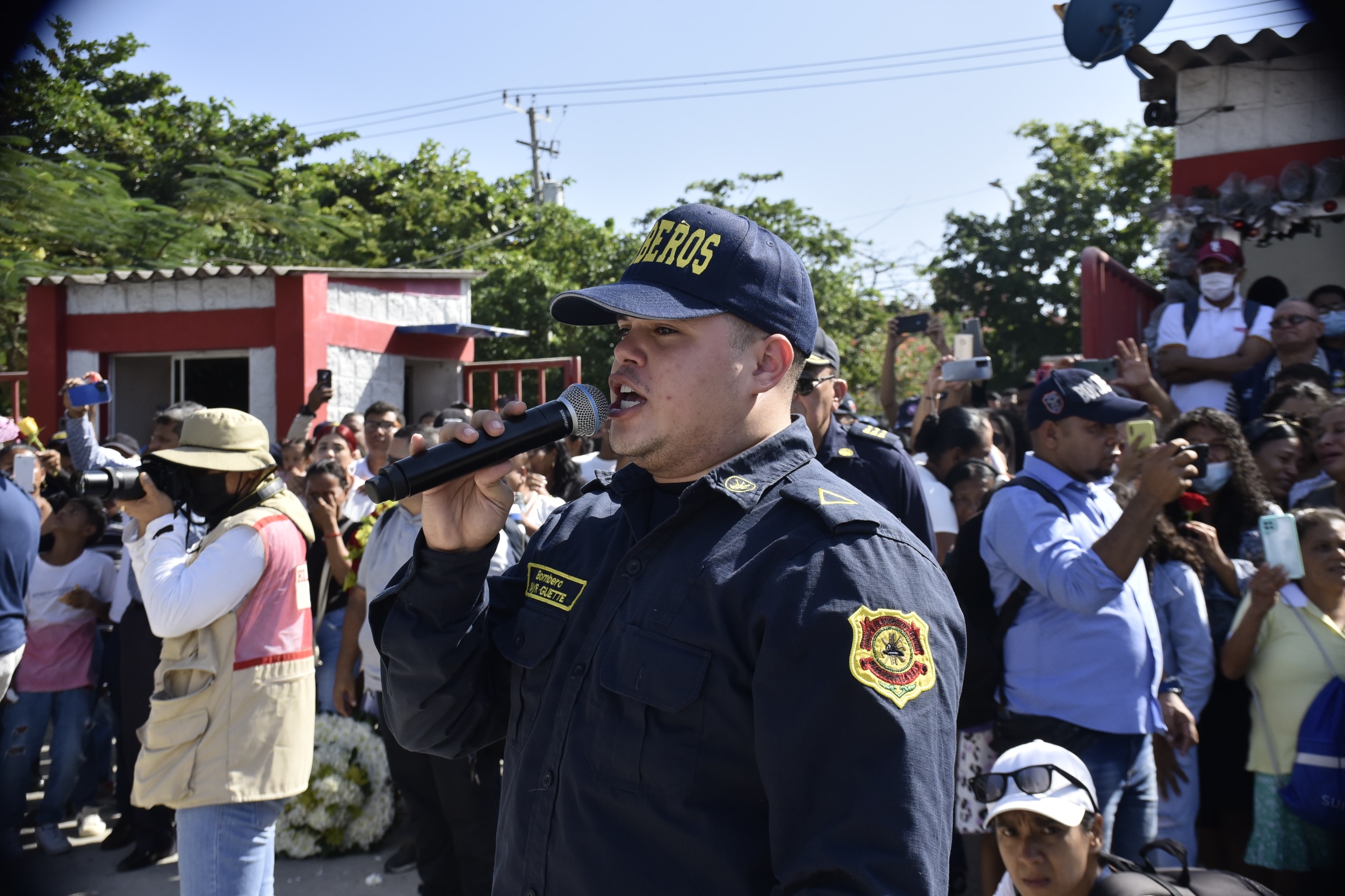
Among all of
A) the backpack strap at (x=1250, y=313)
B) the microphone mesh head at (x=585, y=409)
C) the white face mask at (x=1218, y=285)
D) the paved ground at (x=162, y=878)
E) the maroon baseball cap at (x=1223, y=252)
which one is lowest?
the paved ground at (x=162, y=878)

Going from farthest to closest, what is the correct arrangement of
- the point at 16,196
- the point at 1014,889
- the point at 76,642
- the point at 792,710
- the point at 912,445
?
the point at 16,196
the point at 912,445
the point at 76,642
the point at 1014,889
the point at 792,710

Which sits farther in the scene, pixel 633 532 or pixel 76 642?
pixel 76 642

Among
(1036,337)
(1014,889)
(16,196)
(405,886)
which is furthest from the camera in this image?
(1036,337)

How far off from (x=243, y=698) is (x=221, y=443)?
89 centimetres

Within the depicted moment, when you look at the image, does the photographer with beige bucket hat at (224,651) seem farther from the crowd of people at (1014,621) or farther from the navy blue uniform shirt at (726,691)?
the navy blue uniform shirt at (726,691)

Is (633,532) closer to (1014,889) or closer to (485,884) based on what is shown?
(1014,889)

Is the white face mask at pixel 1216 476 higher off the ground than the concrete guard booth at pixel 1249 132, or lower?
lower

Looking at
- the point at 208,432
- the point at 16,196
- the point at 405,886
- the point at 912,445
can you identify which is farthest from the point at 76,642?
the point at 16,196

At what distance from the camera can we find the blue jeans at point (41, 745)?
18.8ft

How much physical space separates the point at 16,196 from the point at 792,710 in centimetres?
1478

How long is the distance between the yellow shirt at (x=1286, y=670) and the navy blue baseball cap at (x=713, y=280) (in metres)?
3.13

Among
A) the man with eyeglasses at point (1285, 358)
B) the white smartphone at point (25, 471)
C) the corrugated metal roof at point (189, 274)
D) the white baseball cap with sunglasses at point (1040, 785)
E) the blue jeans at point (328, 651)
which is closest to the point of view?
the white baseball cap with sunglasses at point (1040, 785)

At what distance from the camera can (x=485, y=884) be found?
4285 mm

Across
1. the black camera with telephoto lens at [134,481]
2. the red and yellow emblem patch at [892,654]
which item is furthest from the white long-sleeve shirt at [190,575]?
the red and yellow emblem patch at [892,654]
